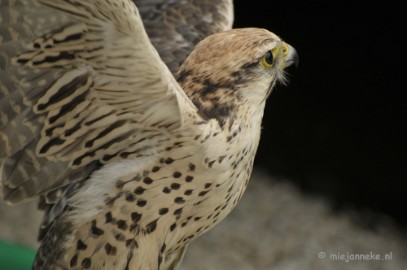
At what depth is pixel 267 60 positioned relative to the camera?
252 centimetres

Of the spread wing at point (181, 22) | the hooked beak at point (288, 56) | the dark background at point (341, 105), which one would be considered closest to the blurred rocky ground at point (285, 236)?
the dark background at point (341, 105)

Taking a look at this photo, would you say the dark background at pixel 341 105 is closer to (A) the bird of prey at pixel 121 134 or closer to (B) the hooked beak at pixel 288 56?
(B) the hooked beak at pixel 288 56

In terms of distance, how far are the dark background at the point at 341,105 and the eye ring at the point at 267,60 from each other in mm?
3223

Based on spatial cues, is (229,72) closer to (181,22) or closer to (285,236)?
(181,22)

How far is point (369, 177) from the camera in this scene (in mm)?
5785

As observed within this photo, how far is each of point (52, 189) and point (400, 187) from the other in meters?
3.64

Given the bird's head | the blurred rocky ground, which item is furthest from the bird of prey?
the blurred rocky ground

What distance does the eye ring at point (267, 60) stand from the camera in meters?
2.50

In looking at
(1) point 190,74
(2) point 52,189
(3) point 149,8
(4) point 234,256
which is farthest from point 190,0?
(4) point 234,256

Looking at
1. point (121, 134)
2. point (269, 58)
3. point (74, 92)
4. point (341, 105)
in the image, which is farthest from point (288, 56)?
point (341, 105)

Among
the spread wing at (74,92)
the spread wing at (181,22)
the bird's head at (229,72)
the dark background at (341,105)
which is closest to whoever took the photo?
the spread wing at (74,92)

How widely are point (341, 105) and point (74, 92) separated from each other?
3885mm

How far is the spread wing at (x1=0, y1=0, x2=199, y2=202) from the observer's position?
82.1 inches

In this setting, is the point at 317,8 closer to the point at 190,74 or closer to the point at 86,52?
the point at 190,74
